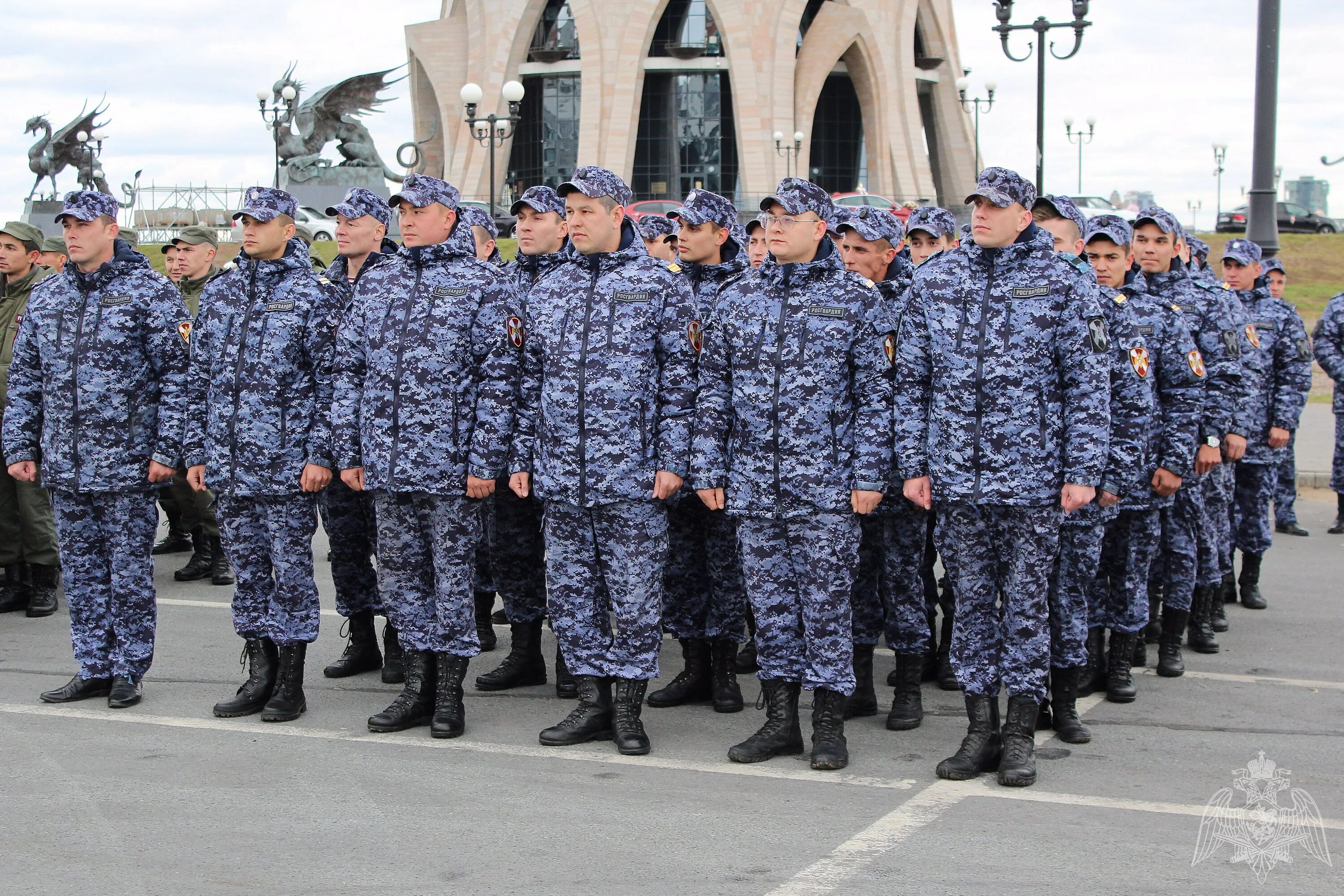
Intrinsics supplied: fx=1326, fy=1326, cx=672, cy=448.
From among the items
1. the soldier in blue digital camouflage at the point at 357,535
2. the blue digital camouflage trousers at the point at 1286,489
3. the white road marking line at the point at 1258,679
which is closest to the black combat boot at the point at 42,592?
the soldier in blue digital camouflage at the point at 357,535

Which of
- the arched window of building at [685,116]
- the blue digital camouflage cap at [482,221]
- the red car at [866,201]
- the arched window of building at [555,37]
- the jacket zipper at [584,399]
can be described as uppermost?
the arched window of building at [555,37]

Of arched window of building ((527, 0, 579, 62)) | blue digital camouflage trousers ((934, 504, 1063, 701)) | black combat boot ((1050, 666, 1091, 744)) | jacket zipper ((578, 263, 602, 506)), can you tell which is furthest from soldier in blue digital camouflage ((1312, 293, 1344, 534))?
arched window of building ((527, 0, 579, 62))

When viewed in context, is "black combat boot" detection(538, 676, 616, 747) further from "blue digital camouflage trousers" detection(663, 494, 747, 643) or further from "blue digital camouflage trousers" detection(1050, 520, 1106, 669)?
"blue digital camouflage trousers" detection(1050, 520, 1106, 669)

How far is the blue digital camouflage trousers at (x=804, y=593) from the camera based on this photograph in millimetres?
5379

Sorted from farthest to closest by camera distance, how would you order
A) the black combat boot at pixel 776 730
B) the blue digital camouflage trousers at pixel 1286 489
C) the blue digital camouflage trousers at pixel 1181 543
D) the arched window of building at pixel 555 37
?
the arched window of building at pixel 555 37 < the blue digital camouflage trousers at pixel 1286 489 < the blue digital camouflage trousers at pixel 1181 543 < the black combat boot at pixel 776 730

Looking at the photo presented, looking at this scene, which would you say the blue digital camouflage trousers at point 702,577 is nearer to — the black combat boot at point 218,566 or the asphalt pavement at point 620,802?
the asphalt pavement at point 620,802

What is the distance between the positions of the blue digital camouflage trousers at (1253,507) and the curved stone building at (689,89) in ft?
143

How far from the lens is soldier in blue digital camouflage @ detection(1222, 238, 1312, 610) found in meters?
8.84

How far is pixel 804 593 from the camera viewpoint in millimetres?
5430

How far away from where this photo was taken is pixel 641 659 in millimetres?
5676

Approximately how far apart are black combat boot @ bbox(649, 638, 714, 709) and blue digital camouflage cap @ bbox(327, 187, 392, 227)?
2697 mm

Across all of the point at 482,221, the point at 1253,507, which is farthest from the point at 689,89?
the point at 482,221

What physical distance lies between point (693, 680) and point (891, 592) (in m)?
1.07

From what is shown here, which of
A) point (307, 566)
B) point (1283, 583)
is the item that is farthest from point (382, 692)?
point (1283, 583)
